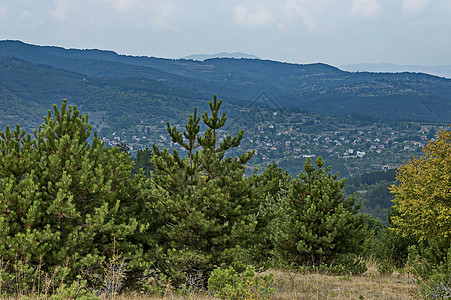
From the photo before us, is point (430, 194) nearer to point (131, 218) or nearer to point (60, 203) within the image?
point (131, 218)

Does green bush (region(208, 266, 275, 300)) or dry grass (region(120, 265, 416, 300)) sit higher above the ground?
green bush (region(208, 266, 275, 300))

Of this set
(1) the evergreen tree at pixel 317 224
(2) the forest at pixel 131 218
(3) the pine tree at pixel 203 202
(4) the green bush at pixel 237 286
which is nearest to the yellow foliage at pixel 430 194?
(2) the forest at pixel 131 218

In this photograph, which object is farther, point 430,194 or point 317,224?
point 430,194

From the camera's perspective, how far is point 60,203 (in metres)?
7.41

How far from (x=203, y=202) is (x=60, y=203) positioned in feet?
9.46

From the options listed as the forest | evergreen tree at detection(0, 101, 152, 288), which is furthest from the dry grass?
evergreen tree at detection(0, 101, 152, 288)

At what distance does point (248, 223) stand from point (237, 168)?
1260 millimetres

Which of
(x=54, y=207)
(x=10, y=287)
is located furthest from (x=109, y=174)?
(x=10, y=287)

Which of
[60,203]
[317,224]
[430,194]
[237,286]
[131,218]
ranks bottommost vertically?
[317,224]

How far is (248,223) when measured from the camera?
30.1 feet

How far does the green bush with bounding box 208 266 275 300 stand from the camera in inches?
282

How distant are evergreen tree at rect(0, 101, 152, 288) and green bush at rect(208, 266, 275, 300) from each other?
5.38 ft

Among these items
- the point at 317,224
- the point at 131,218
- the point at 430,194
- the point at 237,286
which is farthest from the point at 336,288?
the point at 131,218

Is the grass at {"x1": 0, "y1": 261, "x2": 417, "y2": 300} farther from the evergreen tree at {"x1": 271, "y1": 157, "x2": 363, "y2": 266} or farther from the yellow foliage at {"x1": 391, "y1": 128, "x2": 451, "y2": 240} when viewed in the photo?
the yellow foliage at {"x1": 391, "y1": 128, "x2": 451, "y2": 240}
